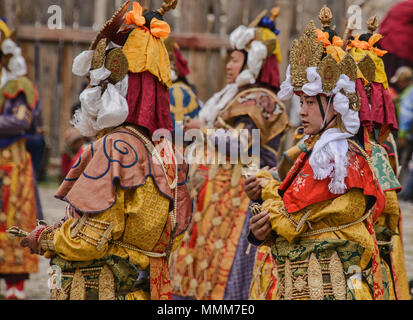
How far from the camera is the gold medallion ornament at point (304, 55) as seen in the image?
355cm

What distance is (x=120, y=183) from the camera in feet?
10.5

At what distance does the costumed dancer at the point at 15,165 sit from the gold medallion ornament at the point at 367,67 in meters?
3.49

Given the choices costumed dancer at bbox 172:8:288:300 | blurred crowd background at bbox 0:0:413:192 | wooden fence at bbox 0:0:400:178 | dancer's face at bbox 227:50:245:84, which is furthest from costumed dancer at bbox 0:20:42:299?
wooden fence at bbox 0:0:400:178

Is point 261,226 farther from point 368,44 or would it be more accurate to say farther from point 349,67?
point 368,44

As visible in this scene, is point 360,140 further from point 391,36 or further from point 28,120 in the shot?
point 391,36

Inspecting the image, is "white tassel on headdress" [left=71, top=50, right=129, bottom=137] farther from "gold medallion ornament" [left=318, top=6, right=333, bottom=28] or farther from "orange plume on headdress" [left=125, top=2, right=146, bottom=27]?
"gold medallion ornament" [left=318, top=6, right=333, bottom=28]

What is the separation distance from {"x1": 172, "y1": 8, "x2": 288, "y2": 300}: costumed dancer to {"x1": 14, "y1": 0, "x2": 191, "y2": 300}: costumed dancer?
2.18 metres

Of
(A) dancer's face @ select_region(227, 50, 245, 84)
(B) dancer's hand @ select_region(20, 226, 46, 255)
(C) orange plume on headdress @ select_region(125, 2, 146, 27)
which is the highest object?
(A) dancer's face @ select_region(227, 50, 245, 84)

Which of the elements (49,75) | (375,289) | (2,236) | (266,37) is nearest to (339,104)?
(375,289)

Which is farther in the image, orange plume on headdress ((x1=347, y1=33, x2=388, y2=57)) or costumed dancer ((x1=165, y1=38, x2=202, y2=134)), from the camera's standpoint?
costumed dancer ((x1=165, y1=38, x2=202, y2=134))

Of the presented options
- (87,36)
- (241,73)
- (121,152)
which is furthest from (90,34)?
(121,152)

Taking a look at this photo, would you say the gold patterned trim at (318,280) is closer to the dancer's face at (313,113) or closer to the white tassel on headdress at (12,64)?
the dancer's face at (313,113)

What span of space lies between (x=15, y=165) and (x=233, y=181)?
2158mm

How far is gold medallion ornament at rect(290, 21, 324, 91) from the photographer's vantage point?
11.7 feet
